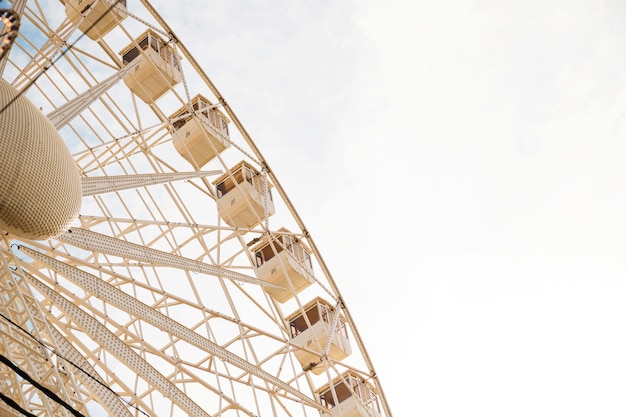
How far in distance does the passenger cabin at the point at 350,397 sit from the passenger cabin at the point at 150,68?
740cm

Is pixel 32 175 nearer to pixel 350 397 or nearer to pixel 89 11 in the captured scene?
pixel 89 11

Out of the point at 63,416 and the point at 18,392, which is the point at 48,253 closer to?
the point at 18,392

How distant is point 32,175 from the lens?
933 centimetres

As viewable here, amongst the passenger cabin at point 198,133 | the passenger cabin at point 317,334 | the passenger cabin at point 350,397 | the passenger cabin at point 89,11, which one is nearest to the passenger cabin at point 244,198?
the passenger cabin at point 198,133

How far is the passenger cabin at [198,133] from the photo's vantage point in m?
18.5

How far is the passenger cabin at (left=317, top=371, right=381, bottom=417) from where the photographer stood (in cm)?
1734

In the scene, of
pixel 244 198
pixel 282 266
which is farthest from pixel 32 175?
pixel 244 198

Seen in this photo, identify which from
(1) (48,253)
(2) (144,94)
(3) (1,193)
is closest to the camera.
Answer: (3) (1,193)

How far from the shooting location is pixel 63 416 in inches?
387

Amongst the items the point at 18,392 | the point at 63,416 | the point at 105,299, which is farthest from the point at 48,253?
the point at 63,416

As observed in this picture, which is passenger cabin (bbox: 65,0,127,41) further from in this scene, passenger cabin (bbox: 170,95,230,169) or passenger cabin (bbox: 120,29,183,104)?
passenger cabin (bbox: 170,95,230,169)

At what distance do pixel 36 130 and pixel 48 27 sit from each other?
7192 millimetres

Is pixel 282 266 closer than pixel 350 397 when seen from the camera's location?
No

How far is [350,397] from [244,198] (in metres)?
4.85
